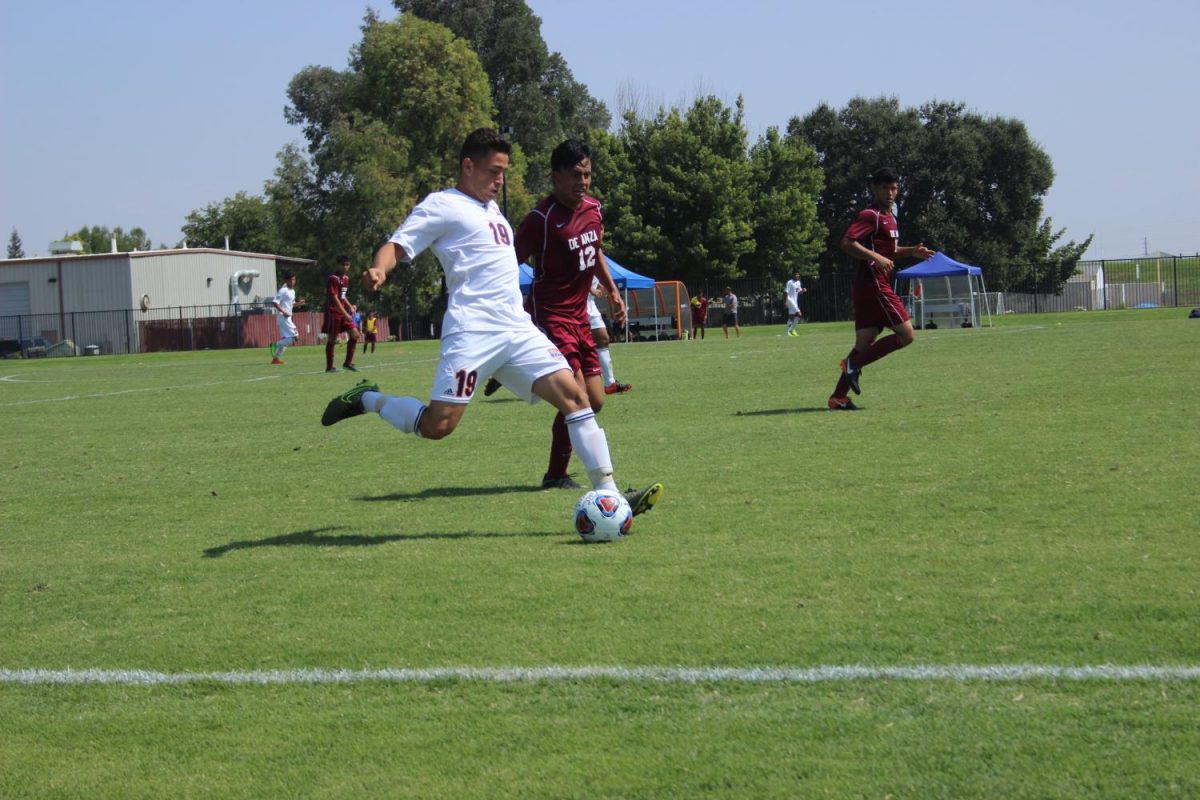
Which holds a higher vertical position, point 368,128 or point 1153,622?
point 368,128

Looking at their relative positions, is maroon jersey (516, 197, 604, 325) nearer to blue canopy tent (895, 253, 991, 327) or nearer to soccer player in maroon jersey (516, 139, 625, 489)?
soccer player in maroon jersey (516, 139, 625, 489)

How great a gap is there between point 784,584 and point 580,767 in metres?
2.06

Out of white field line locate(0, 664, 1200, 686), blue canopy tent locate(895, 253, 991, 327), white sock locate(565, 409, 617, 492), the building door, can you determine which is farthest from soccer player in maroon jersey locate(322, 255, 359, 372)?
the building door

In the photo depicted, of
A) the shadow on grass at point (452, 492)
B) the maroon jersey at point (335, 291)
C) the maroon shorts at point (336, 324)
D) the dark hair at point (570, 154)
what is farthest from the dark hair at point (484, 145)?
the maroon shorts at point (336, 324)

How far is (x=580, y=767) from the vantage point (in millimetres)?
3314

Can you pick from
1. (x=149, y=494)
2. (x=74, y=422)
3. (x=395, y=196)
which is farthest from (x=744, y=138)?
(x=149, y=494)

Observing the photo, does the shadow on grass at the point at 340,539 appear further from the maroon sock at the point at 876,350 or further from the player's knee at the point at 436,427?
the maroon sock at the point at 876,350

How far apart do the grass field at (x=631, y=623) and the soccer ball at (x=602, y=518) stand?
0.09 m

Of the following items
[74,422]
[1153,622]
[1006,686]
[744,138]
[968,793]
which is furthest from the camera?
[744,138]

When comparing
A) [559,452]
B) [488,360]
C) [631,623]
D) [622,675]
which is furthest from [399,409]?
[622,675]

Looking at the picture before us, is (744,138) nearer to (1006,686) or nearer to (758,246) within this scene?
(758,246)

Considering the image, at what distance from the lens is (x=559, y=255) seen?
8.37 metres

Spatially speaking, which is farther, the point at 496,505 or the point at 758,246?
the point at 758,246

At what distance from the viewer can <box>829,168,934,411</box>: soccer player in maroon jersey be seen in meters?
12.5
